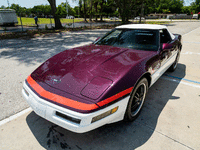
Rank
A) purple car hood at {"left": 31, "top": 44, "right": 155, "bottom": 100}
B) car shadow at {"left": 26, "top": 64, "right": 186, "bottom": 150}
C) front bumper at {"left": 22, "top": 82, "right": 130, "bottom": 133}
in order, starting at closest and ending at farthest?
front bumper at {"left": 22, "top": 82, "right": 130, "bottom": 133}, purple car hood at {"left": 31, "top": 44, "right": 155, "bottom": 100}, car shadow at {"left": 26, "top": 64, "right": 186, "bottom": 150}

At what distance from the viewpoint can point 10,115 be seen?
8.09 ft

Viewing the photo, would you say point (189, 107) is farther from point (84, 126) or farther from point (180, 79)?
point (84, 126)

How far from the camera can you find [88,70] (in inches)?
82.6

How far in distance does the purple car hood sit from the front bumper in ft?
0.76

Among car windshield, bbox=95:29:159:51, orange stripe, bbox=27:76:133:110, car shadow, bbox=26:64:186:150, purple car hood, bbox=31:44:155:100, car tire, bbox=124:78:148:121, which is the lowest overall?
car shadow, bbox=26:64:186:150

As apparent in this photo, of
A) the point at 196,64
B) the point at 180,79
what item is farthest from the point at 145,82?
the point at 196,64

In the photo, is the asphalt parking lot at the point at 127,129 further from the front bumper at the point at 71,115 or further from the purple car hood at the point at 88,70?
the purple car hood at the point at 88,70

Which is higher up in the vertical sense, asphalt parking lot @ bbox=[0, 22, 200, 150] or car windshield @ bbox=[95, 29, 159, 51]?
car windshield @ bbox=[95, 29, 159, 51]

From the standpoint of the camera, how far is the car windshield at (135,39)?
9.54ft

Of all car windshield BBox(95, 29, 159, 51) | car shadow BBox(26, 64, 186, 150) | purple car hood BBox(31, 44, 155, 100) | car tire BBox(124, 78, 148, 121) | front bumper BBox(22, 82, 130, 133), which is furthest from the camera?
car windshield BBox(95, 29, 159, 51)

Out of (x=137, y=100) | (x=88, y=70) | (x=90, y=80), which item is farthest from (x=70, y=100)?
(x=137, y=100)

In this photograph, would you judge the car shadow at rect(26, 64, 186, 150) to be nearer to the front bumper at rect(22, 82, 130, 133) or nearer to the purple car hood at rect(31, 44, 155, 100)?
the front bumper at rect(22, 82, 130, 133)

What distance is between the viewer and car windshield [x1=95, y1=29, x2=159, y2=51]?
2.91m

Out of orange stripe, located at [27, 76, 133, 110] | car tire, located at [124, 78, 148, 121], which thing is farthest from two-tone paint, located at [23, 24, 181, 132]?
car tire, located at [124, 78, 148, 121]
